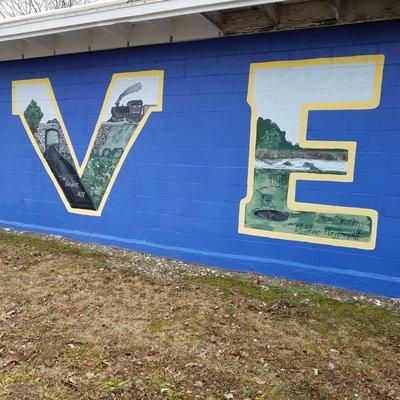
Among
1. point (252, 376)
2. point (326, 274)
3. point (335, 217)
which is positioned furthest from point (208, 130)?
point (252, 376)

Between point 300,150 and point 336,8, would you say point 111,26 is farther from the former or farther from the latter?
point 300,150

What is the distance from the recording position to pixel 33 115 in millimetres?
6594

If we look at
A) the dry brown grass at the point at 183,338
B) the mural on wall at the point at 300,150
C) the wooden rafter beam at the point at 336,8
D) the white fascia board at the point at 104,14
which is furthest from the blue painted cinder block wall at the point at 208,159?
the white fascia board at the point at 104,14

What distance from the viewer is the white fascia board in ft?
14.1

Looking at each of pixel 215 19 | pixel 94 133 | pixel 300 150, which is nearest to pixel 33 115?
pixel 94 133

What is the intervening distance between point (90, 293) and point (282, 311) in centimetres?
198

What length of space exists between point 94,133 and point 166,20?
1890 mm

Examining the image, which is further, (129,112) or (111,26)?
(129,112)

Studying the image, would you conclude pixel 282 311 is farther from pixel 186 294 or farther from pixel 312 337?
pixel 186 294

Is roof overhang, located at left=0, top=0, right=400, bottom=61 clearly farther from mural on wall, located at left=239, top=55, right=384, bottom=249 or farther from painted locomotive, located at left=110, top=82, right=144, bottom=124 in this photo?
painted locomotive, located at left=110, top=82, right=144, bottom=124

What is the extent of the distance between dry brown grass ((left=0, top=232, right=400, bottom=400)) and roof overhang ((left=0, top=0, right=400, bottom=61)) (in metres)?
2.89

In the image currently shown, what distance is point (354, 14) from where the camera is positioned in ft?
13.9

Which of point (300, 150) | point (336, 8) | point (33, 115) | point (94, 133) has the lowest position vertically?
point (300, 150)

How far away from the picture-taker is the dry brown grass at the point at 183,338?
2861 millimetres
